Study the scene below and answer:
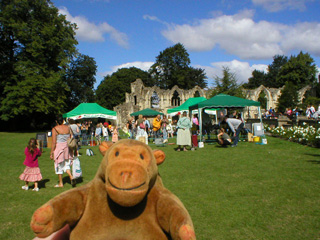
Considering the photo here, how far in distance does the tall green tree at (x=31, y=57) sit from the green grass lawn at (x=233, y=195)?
21677 mm

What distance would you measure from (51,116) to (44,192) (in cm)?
3482

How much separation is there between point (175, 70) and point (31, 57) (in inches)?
1255

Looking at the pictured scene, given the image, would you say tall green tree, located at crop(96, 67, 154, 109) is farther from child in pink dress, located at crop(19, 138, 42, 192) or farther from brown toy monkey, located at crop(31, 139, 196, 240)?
brown toy monkey, located at crop(31, 139, 196, 240)

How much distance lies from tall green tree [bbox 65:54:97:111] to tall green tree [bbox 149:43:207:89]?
54.0ft

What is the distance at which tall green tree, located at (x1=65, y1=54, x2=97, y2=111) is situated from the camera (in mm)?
42469

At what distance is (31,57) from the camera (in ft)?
102

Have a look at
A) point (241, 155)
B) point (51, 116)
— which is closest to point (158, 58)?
point (51, 116)

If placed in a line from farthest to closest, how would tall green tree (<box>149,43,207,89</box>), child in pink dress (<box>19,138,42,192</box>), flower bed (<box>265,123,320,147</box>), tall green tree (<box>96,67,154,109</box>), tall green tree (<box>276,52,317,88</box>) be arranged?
tall green tree (<box>149,43,207,89</box>) < tall green tree (<box>96,67,154,109</box>) < tall green tree (<box>276,52,317,88</box>) < flower bed (<box>265,123,320,147</box>) < child in pink dress (<box>19,138,42,192</box>)

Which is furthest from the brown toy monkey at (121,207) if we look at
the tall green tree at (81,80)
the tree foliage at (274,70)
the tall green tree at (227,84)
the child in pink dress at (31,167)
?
the tree foliage at (274,70)

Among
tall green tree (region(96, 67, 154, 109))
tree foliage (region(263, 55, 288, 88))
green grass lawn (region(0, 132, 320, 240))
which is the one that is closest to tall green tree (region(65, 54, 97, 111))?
tall green tree (region(96, 67, 154, 109))

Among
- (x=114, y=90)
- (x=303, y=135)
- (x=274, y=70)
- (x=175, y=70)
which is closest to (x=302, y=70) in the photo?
(x=274, y=70)

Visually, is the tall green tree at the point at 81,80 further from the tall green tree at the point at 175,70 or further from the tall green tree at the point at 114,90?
the tall green tree at the point at 175,70

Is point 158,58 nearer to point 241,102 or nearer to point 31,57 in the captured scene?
point 31,57

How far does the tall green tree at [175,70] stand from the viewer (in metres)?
56.9
